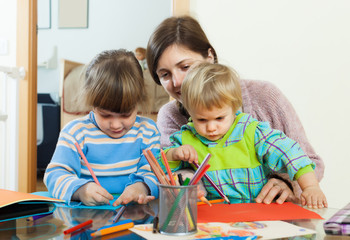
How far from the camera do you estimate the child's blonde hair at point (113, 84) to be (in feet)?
3.36

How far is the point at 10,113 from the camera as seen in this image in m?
3.13

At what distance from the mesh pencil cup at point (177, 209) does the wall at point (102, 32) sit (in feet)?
15.5

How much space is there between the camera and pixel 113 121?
105cm

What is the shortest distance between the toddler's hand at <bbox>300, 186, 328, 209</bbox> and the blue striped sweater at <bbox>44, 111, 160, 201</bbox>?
0.35 meters

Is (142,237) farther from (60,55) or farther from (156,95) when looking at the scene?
(60,55)

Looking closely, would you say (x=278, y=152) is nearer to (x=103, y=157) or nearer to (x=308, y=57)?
(x=103, y=157)

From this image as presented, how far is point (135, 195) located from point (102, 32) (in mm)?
4776

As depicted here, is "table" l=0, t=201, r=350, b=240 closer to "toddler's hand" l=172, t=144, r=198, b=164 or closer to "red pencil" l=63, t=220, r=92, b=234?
"red pencil" l=63, t=220, r=92, b=234

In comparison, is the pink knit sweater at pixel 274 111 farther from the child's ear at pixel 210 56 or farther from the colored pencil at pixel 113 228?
the colored pencil at pixel 113 228

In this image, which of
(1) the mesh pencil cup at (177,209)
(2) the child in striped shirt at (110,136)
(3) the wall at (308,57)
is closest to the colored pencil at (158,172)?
(1) the mesh pencil cup at (177,209)

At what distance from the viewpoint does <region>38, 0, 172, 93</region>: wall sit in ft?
17.1

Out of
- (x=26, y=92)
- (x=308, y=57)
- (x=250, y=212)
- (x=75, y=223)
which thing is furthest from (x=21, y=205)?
(x=26, y=92)

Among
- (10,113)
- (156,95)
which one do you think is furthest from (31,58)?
(156,95)

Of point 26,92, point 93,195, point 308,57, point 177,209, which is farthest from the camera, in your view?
point 26,92
